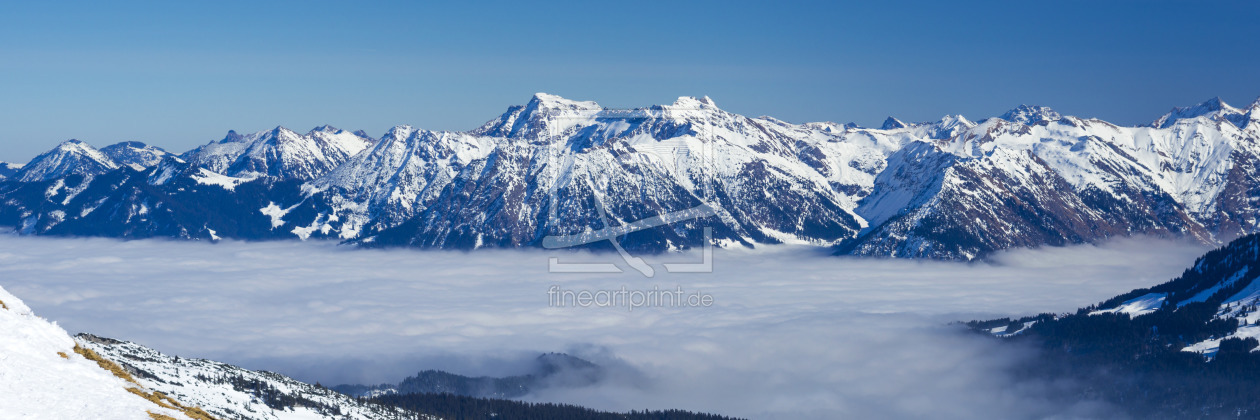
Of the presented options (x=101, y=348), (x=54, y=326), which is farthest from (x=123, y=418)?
(x=101, y=348)

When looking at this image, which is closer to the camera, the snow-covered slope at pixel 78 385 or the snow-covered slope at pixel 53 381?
the snow-covered slope at pixel 53 381

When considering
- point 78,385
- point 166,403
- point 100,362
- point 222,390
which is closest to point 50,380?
point 78,385

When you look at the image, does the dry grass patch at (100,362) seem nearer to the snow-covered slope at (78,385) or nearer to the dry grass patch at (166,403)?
the snow-covered slope at (78,385)

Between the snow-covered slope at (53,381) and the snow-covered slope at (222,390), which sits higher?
the snow-covered slope at (53,381)

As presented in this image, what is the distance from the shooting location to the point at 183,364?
195 m

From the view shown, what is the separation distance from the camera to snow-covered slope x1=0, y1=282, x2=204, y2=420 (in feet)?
323

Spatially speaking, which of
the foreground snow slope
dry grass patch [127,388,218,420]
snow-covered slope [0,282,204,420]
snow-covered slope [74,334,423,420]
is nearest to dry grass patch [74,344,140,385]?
snow-covered slope [0,282,204,420]

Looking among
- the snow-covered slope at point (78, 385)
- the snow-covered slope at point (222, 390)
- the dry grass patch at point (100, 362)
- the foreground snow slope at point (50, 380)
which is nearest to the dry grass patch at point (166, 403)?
the snow-covered slope at point (78, 385)

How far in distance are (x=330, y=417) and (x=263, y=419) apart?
2175cm

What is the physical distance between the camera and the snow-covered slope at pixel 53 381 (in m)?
98.5

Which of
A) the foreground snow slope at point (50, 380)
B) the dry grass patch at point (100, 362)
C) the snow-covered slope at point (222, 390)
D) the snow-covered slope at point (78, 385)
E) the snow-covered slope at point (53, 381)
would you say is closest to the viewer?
the foreground snow slope at point (50, 380)

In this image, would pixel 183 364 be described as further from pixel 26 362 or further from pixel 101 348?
pixel 26 362

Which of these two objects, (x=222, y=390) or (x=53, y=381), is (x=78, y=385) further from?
(x=222, y=390)

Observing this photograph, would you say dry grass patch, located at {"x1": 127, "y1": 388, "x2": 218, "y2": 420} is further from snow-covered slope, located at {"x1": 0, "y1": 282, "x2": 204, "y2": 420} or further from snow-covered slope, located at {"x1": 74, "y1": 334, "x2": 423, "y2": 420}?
snow-covered slope, located at {"x1": 74, "y1": 334, "x2": 423, "y2": 420}
